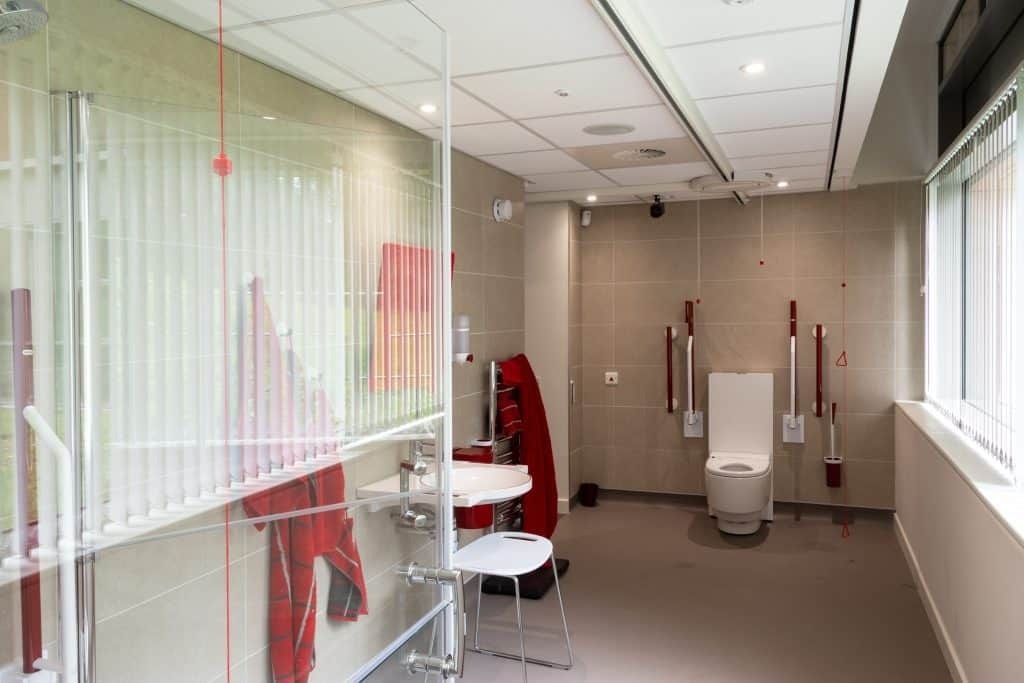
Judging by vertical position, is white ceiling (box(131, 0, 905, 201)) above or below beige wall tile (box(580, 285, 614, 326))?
above

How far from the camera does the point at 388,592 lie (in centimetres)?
116

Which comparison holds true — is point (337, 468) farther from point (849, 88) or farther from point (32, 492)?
point (849, 88)

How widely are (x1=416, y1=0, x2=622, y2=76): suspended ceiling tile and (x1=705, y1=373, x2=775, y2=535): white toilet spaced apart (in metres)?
3.32

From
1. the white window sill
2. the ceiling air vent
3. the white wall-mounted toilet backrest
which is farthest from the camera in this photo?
the white wall-mounted toilet backrest

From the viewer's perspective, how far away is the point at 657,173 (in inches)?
176

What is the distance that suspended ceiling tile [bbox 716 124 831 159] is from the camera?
136 inches

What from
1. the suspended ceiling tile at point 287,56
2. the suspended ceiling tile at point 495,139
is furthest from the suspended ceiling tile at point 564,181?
the suspended ceiling tile at point 287,56

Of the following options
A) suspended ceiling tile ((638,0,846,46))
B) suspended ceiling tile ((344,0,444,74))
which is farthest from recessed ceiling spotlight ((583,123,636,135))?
suspended ceiling tile ((344,0,444,74))

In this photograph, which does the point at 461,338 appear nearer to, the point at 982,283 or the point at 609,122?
the point at 609,122

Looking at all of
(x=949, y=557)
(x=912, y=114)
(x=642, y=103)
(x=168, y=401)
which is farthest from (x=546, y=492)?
(x=168, y=401)

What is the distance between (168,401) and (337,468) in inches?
12.0

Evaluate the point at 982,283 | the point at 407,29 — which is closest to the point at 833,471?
the point at 982,283

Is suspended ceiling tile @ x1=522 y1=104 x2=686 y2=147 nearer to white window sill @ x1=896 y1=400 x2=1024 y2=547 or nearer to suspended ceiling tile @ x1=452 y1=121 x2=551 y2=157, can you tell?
suspended ceiling tile @ x1=452 y1=121 x2=551 y2=157

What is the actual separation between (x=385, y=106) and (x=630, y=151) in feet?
9.49
